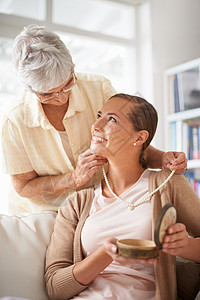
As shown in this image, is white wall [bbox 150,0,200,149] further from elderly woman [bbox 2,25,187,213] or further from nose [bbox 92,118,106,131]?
nose [bbox 92,118,106,131]

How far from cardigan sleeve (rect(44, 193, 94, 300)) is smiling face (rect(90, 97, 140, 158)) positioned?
27cm

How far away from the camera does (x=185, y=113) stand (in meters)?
2.82

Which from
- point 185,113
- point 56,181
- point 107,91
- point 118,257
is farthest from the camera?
point 185,113

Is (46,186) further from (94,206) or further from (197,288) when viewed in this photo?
(197,288)

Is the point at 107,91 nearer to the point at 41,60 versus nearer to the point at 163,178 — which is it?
the point at 41,60

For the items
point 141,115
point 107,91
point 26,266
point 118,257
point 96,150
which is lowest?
point 26,266

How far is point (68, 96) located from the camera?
5.11 ft

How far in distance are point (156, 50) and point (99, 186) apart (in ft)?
6.10

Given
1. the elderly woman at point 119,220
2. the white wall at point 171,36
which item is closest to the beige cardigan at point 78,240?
the elderly woman at point 119,220

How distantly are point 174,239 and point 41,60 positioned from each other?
2.57ft

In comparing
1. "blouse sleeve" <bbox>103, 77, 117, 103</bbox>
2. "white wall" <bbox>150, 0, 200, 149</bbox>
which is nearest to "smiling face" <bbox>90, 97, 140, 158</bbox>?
"blouse sleeve" <bbox>103, 77, 117, 103</bbox>

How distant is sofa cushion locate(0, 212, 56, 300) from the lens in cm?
133

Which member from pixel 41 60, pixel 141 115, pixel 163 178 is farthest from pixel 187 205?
pixel 41 60

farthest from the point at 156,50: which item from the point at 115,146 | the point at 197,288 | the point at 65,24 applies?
the point at 197,288
